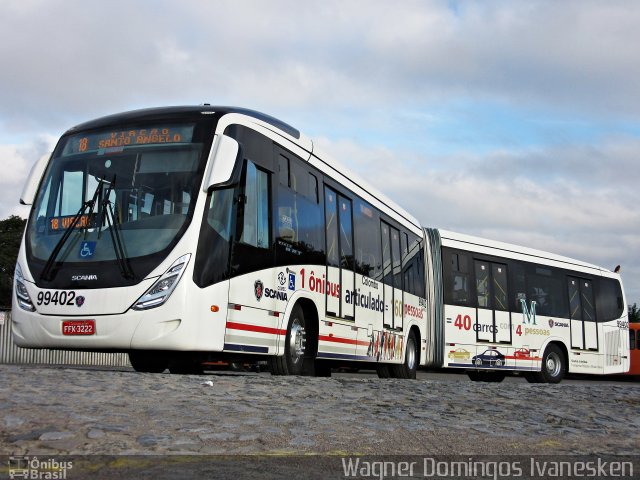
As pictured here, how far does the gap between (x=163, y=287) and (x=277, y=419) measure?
353 centimetres

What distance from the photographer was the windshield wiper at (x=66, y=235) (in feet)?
33.2

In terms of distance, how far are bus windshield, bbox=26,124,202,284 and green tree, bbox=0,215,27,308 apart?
4610cm

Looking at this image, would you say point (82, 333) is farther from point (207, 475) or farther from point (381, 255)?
point (381, 255)

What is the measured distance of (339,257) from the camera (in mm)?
13406

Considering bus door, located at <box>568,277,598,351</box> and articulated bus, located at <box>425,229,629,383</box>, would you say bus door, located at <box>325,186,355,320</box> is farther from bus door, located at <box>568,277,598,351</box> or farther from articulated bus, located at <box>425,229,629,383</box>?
bus door, located at <box>568,277,598,351</box>

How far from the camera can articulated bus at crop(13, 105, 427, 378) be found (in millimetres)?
9602

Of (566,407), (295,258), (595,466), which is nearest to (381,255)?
(295,258)

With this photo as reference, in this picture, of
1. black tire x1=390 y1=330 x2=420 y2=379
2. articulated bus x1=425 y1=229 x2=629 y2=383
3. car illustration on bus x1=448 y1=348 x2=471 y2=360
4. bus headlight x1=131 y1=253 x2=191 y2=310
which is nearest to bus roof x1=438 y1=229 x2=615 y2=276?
articulated bus x1=425 y1=229 x2=629 y2=383

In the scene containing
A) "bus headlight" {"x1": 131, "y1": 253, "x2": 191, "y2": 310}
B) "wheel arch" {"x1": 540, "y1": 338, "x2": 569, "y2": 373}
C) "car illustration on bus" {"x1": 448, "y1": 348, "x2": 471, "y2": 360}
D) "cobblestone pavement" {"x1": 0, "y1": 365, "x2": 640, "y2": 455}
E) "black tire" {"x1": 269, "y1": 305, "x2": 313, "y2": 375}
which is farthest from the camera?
"wheel arch" {"x1": 540, "y1": 338, "x2": 569, "y2": 373}

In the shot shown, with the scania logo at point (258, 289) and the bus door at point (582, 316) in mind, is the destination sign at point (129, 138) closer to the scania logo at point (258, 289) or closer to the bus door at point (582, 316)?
the scania logo at point (258, 289)

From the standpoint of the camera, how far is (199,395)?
23.7ft

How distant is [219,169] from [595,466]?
5.78 meters

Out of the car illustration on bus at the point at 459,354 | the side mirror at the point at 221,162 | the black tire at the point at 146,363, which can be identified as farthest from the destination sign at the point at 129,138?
the car illustration on bus at the point at 459,354

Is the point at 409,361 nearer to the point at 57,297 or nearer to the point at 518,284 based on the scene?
the point at 518,284
